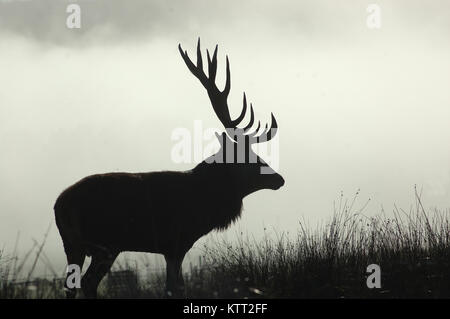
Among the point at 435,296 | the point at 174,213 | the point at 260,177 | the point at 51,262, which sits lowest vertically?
the point at 435,296

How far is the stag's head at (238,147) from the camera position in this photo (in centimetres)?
836

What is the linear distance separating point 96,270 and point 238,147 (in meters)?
2.71

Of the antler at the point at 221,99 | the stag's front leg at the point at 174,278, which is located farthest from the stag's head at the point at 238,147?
the stag's front leg at the point at 174,278

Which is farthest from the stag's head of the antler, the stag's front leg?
the stag's front leg

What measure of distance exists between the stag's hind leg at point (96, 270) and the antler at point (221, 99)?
8.82 feet

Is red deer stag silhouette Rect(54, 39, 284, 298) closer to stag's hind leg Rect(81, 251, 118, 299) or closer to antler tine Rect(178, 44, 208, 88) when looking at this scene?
stag's hind leg Rect(81, 251, 118, 299)

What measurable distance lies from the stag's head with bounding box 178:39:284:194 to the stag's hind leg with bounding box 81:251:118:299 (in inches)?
75.4

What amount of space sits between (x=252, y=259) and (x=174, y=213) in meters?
1.08

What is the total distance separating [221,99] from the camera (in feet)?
29.8

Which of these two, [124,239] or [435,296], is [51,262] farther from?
[435,296]

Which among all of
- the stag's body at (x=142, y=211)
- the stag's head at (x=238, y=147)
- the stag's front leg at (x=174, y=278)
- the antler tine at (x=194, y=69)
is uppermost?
the antler tine at (x=194, y=69)

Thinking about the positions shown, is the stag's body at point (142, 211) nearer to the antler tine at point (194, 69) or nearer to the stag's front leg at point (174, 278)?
the stag's front leg at point (174, 278)

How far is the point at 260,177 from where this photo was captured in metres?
8.62
